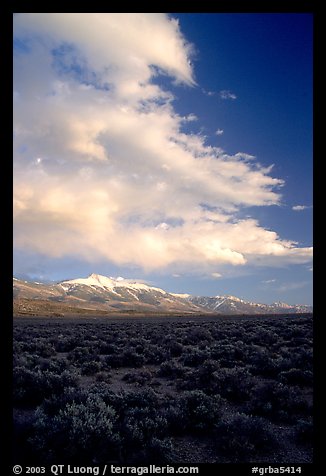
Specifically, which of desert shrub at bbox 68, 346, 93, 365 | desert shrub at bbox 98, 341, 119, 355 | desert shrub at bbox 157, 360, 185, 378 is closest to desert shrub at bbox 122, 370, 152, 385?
desert shrub at bbox 157, 360, 185, 378

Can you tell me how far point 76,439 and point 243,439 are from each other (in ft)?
10.9

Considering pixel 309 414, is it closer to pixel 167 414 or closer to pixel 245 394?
pixel 245 394

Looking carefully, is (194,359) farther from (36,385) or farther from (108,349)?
(36,385)

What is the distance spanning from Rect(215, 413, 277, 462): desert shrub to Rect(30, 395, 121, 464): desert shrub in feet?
7.35

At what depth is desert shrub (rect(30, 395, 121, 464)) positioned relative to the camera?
536cm

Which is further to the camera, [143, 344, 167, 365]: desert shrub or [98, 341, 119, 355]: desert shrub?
[98, 341, 119, 355]: desert shrub

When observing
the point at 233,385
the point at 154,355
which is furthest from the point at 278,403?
the point at 154,355

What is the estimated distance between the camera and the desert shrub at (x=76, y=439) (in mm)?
5359

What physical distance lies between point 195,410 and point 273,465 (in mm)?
3439

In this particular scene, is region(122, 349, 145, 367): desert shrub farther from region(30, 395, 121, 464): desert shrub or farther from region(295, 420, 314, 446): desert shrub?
region(295, 420, 314, 446): desert shrub

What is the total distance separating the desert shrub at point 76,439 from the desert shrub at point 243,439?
2.24 m

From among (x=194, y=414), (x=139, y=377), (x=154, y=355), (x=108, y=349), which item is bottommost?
(x=108, y=349)

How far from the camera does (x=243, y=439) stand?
6.30m
